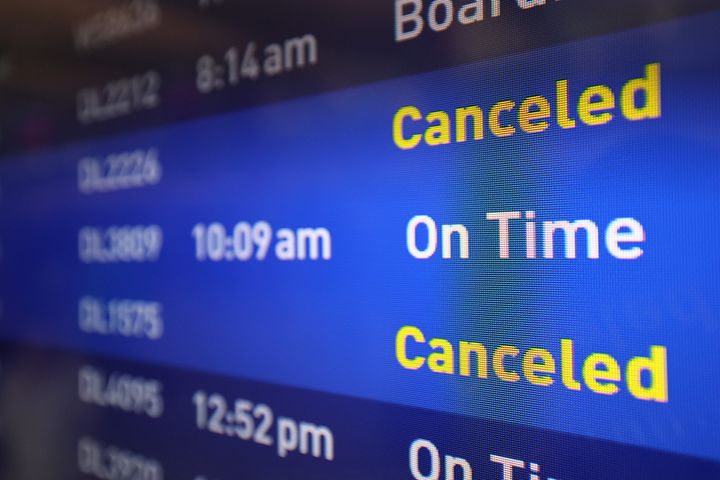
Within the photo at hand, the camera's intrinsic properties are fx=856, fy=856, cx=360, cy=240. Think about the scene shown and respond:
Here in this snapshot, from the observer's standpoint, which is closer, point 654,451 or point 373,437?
point 654,451

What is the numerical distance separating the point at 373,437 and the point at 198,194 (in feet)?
1.62

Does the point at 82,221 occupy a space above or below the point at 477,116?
below

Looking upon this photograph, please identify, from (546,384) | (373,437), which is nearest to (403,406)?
(373,437)

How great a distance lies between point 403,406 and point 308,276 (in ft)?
0.76

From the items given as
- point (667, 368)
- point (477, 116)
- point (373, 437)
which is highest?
point (477, 116)

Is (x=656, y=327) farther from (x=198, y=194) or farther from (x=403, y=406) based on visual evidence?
(x=198, y=194)

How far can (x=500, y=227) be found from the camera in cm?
97

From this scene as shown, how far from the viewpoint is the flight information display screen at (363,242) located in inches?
33.3

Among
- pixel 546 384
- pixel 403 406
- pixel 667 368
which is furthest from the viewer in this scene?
pixel 403 406

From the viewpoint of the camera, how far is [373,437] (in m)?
1.09

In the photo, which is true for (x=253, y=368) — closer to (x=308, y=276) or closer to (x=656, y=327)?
(x=308, y=276)

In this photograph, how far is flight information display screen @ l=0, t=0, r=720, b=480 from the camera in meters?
0.84

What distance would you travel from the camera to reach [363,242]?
1109 millimetres

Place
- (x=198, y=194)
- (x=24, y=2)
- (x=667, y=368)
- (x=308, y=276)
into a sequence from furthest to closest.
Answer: (x=24, y=2)
(x=198, y=194)
(x=308, y=276)
(x=667, y=368)
